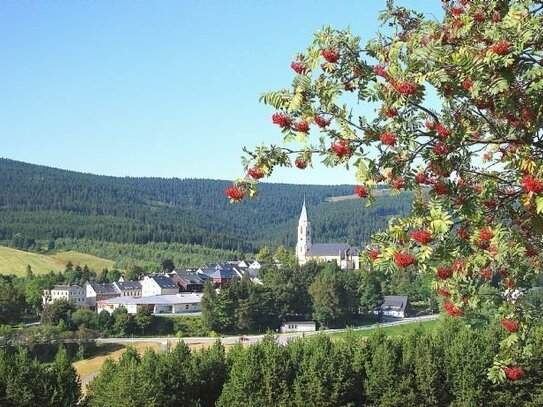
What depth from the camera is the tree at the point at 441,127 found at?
6.36 metres

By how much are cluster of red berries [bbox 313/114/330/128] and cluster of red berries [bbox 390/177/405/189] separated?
→ 36.2 inches

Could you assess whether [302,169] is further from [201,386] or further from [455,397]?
[455,397]

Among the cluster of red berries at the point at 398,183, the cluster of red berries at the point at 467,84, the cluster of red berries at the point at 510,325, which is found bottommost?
the cluster of red berries at the point at 510,325

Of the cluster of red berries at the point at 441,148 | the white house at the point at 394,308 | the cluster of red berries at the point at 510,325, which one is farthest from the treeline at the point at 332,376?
the white house at the point at 394,308

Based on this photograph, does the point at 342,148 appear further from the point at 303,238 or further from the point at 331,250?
the point at 303,238

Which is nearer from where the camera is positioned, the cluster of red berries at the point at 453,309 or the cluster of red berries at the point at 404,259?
the cluster of red berries at the point at 404,259

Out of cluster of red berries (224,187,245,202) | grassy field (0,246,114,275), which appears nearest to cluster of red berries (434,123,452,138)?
cluster of red berries (224,187,245,202)

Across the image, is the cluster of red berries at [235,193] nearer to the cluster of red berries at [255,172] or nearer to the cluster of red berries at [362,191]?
the cluster of red berries at [255,172]

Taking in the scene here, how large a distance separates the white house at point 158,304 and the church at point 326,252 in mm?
37162

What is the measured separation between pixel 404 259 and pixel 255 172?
6.33ft

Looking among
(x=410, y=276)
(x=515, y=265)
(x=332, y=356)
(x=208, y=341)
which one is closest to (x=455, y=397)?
(x=332, y=356)

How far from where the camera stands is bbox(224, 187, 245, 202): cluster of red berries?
715 cm

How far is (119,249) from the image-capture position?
155 m

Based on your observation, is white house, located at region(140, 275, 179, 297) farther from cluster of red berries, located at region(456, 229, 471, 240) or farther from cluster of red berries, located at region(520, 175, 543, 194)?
cluster of red berries, located at region(520, 175, 543, 194)
